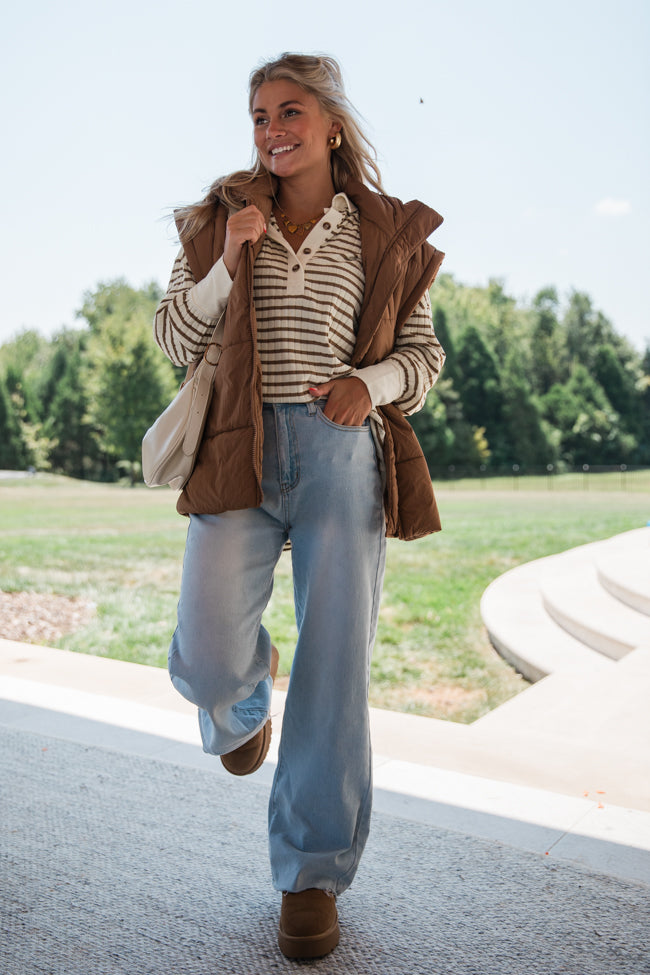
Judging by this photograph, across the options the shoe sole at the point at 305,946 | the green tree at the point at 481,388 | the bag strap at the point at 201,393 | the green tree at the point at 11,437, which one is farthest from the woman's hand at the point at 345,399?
the green tree at the point at 481,388

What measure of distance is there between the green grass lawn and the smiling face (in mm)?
4159

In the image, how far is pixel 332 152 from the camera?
193 centimetres

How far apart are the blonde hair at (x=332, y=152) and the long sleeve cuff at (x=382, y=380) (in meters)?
0.41

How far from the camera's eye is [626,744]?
335 cm

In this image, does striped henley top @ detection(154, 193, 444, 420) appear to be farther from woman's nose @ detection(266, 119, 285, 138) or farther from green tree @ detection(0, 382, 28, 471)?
green tree @ detection(0, 382, 28, 471)

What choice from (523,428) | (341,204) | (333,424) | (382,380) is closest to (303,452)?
(333,424)

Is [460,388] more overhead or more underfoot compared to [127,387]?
more overhead

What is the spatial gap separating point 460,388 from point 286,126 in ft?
109

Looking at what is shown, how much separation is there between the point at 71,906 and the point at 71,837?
37 centimetres

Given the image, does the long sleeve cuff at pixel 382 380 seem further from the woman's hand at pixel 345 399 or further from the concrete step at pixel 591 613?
the concrete step at pixel 591 613

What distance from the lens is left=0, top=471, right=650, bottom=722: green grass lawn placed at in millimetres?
6551

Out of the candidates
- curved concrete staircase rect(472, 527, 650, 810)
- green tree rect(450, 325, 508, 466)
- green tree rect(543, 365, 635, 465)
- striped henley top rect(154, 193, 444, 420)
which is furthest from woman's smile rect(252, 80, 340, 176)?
green tree rect(543, 365, 635, 465)

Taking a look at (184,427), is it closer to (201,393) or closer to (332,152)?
(201,393)

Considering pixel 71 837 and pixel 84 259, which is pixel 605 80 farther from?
pixel 71 837
